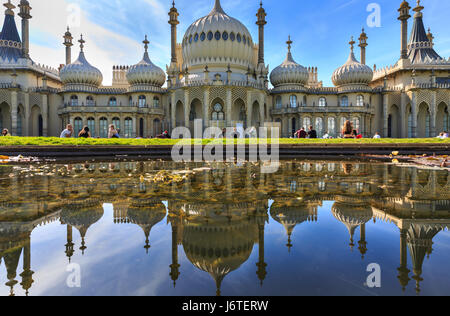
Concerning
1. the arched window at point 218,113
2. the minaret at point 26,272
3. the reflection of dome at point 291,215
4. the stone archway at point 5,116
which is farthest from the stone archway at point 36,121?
the reflection of dome at point 291,215

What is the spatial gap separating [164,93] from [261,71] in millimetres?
13006

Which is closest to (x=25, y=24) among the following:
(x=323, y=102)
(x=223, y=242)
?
(x=323, y=102)

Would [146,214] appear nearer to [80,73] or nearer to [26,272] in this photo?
[26,272]

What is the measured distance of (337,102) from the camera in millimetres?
36531

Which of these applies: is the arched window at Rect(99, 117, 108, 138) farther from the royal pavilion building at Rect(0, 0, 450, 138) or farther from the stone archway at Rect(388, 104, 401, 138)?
the stone archway at Rect(388, 104, 401, 138)

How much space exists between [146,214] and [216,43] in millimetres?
32242

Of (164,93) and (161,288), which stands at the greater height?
(164,93)

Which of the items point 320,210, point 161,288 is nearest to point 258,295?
point 161,288

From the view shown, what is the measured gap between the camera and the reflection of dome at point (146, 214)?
9.48ft

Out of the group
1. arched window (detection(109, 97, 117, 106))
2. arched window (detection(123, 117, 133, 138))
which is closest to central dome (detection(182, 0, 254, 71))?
arched window (detection(123, 117, 133, 138))

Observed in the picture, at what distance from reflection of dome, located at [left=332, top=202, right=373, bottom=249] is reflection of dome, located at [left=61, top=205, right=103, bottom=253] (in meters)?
2.58

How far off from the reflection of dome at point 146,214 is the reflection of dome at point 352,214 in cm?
193

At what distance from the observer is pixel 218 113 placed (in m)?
32.2
